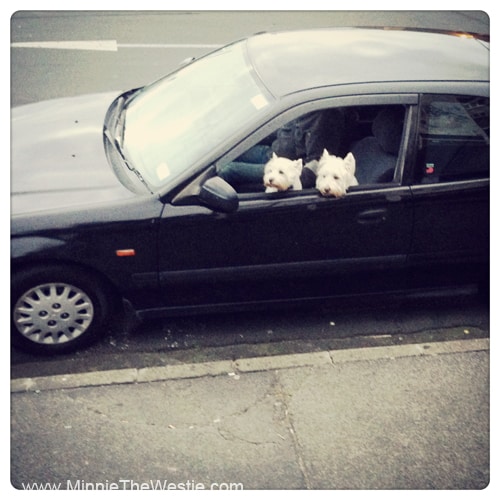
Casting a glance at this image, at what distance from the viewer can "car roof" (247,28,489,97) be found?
388cm

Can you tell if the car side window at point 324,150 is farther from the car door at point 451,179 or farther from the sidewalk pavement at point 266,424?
the sidewalk pavement at point 266,424

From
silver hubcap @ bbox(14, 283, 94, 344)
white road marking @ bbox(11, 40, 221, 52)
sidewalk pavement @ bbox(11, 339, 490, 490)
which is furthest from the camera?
white road marking @ bbox(11, 40, 221, 52)

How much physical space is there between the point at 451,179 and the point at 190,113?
1606 mm

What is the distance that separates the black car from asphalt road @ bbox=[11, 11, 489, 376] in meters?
0.25

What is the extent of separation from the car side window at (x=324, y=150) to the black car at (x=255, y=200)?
0.02 metres

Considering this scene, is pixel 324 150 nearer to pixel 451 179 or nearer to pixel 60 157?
pixel 451 179

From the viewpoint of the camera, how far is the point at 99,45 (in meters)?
8.09

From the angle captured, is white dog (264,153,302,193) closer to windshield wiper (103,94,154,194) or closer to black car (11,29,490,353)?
black car (11,29,490,353)

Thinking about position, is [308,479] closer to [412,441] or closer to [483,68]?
[412,441]

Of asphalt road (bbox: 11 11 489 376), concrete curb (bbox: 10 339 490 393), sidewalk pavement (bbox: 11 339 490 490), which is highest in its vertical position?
asphalt road (bbox: 11 11 489 376)

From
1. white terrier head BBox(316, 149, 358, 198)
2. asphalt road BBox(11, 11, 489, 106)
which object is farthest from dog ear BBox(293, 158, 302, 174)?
asphalt road BBox(11, 11, 489, 106)

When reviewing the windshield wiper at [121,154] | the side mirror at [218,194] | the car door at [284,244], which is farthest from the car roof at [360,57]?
the windshield wiper at [121,154]
